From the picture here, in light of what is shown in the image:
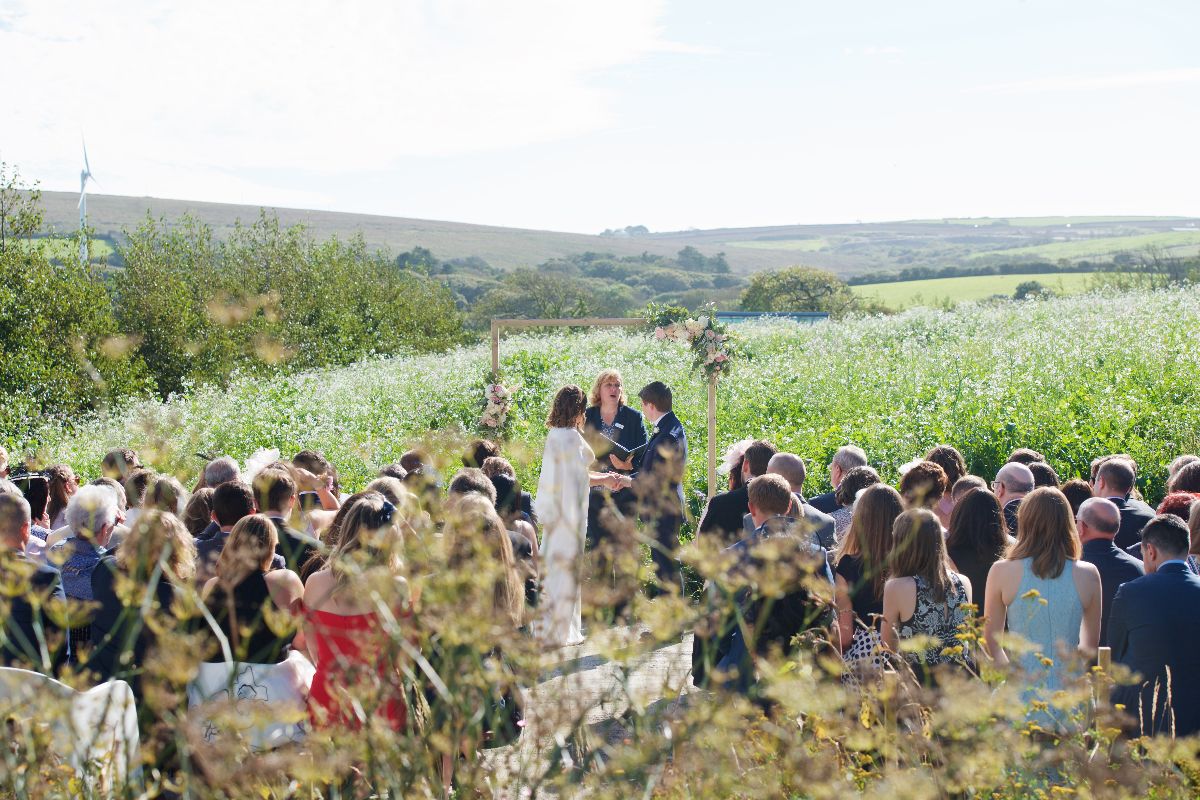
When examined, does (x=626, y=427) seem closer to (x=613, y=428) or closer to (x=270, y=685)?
(x=613, y=428)

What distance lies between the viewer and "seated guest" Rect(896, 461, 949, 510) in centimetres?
590

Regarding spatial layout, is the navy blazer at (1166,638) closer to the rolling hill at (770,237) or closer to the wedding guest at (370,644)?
the wedding guest at (370,644)

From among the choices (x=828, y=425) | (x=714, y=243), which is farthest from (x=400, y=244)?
(x=828, y=425)

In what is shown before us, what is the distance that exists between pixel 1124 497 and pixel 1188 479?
19.7 inches

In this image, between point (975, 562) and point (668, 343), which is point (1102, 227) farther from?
point (975, 562)

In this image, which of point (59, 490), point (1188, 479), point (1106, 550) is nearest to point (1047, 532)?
point (1106, 550)

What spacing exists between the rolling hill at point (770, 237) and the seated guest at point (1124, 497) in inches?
3554

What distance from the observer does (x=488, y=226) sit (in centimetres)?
14325

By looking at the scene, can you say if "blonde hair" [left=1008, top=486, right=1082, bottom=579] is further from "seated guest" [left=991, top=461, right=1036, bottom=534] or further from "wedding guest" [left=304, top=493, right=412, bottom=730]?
"wedding guest" [left=304, top=493, right=412, bottom=730]

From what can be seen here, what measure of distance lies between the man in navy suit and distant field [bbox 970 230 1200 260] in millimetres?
82179

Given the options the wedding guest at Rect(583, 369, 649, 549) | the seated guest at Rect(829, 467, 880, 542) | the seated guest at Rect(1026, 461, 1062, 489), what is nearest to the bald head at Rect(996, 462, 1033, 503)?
the seated guest at Rect(1026, 461, 1062, 489)

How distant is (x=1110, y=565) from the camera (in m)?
5.11

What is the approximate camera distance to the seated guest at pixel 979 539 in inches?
206

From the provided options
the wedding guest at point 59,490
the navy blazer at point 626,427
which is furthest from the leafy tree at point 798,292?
the wedding guest at point 59,490
